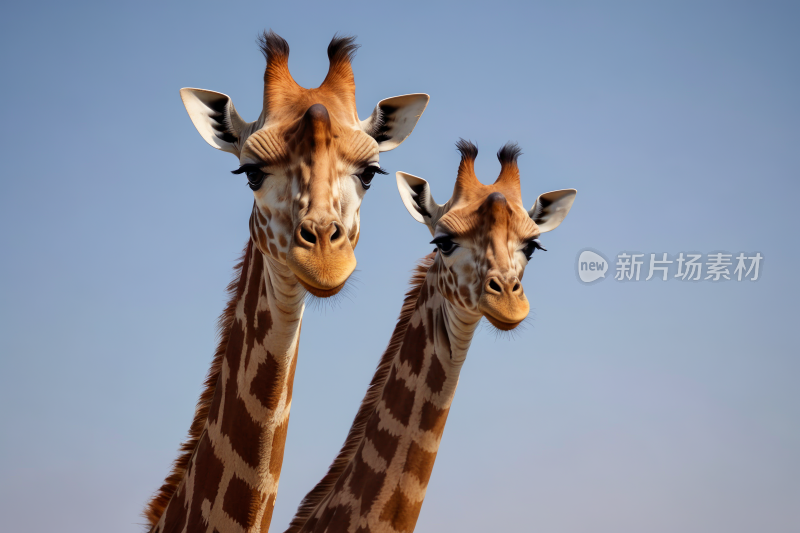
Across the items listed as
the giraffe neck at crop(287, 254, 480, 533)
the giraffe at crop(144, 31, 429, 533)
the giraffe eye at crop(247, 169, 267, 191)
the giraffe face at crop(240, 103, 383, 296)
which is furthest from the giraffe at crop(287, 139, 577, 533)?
the giraffe eye at crop(247, 169, 267, 191)

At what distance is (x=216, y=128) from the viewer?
16.7 feet

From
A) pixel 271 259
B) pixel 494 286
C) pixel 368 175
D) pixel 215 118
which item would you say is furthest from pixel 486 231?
pixel 271 259

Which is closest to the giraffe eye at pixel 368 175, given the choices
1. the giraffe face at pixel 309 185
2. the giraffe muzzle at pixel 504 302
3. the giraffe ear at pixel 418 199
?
the giraffe face at pixel 309 185

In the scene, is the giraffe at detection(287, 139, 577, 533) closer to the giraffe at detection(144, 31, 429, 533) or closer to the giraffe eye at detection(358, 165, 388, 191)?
the giraffe at detection(144, 31, 429, 533)

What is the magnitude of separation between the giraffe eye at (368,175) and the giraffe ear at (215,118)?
3.31 feet

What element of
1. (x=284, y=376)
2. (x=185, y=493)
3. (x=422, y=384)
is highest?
(x=422, y=384)

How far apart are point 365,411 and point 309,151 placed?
4.25 metres

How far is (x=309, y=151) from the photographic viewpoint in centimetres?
436

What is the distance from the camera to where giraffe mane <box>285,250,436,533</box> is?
24.0 ft

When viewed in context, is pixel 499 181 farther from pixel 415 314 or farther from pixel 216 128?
pixel 216 128

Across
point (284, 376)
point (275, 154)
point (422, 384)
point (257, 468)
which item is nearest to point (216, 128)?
point (275, 154)

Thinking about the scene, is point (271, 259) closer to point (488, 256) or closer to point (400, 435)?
point (400, 435)

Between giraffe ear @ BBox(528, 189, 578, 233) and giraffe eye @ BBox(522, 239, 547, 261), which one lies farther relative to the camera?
giraffe ear @ BBox(528, 189, 578, 233)

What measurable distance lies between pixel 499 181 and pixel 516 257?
173cm
